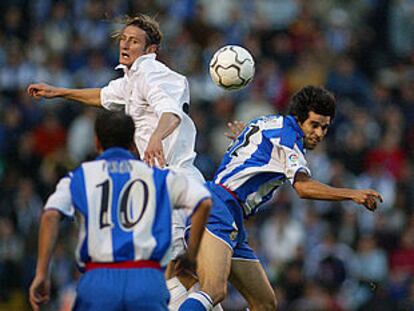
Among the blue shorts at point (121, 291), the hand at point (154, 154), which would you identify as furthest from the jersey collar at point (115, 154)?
the hand at point (154, 154)

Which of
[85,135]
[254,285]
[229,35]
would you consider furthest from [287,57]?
[254,285]

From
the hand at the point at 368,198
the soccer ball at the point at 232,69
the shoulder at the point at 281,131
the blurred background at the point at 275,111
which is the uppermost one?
the soccer ball at the point at 232,69

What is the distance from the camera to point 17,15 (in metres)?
19.6

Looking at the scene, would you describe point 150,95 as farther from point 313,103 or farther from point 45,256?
point 45,256

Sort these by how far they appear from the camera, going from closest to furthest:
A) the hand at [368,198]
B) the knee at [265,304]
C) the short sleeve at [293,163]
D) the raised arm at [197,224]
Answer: the raised arm at [197,224] < the hand at [368,198] < the short sleeve at [293,163] < the knee at [265,304]

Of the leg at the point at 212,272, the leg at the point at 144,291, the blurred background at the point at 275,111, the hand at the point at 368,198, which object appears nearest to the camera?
the leg at the point at 144,291

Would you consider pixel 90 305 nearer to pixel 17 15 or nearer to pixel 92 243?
pixel 92 243

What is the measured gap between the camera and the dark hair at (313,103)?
9625 millimetres

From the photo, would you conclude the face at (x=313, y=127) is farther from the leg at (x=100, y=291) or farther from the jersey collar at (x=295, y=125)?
the leg at (x=100, y=291)

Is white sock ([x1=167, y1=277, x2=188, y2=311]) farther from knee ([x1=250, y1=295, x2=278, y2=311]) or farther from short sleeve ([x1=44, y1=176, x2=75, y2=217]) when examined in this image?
short sleeve ([x1=44, y1=176, x2=75, y2=217])

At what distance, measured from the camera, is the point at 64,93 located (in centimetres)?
1016

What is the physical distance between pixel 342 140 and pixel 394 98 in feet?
4.29

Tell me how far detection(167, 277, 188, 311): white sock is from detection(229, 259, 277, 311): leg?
1.45 ft

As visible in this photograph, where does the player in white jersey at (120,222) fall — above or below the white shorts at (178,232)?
above
